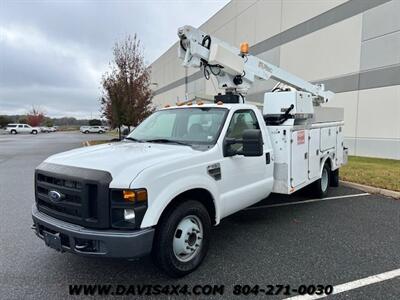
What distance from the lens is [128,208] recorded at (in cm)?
285

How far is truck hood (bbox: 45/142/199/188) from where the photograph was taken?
2.90m

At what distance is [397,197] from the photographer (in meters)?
6.73

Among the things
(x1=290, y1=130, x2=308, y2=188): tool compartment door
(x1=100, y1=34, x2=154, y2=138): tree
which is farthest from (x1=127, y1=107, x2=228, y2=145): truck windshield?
(x1=100, y1=34, x2=154, y2=138): tree

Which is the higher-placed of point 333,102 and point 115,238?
point 333,102

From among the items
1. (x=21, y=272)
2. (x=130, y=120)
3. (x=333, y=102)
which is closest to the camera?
(x=21, y=272)

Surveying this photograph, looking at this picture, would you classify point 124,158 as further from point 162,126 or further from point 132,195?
point 162,126

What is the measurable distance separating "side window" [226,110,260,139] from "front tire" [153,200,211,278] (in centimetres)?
119

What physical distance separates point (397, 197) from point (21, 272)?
7098mm

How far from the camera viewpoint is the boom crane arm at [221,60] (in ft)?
17.0

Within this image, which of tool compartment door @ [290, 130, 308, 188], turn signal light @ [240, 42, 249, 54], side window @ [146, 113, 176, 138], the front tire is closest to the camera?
the front tire

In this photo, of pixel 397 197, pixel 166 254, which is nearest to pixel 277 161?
pixel 166 254

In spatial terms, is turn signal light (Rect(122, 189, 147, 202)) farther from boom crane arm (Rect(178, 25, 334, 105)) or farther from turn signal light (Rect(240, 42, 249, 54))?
turn signal light (Rect(240, 42, 249, 54))

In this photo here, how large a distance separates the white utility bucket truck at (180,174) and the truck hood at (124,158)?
10mm

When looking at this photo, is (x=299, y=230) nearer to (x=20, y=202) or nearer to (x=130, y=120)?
(x=20, y=202)
